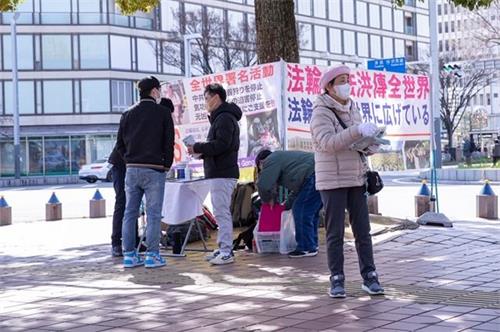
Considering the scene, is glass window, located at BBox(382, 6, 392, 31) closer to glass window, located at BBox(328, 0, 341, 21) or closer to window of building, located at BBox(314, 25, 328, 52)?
glass window, located at BBox(328, 0, 341, 21)

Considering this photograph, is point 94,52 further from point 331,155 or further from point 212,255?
point 331,155

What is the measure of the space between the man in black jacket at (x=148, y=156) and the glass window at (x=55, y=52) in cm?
4416

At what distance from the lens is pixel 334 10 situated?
64.8 m

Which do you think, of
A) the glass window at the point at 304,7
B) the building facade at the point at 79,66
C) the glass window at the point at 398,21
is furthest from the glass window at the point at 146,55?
the glass window at the point at 398,21

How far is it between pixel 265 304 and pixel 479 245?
407cm

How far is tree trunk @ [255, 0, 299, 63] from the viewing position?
36.6 feet

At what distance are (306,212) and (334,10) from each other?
190ft

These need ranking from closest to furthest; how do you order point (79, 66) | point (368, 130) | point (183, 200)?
point (368, 130) → point (183, 200) → point (79, 66)

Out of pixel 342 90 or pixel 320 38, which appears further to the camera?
pixel 320 38

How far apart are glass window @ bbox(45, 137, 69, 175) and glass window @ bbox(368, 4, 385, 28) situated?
30115 millimetres

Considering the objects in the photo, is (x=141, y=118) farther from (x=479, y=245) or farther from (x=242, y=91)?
(x=479, y=245)

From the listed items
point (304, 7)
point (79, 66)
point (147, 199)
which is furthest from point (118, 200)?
point (304, 7)

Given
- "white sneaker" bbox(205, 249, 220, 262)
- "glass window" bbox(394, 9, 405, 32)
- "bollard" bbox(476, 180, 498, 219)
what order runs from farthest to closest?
"glass window" bbox(394, 9, 405, 32) < "bollard" bbox(476, 180, 498, 219) < "white sneaker" bbox(205, 249, 220, 262)

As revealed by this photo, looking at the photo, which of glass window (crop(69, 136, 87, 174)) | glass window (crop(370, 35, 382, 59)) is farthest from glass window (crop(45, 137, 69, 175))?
glass window (crop(370, 35, 382, 59))
